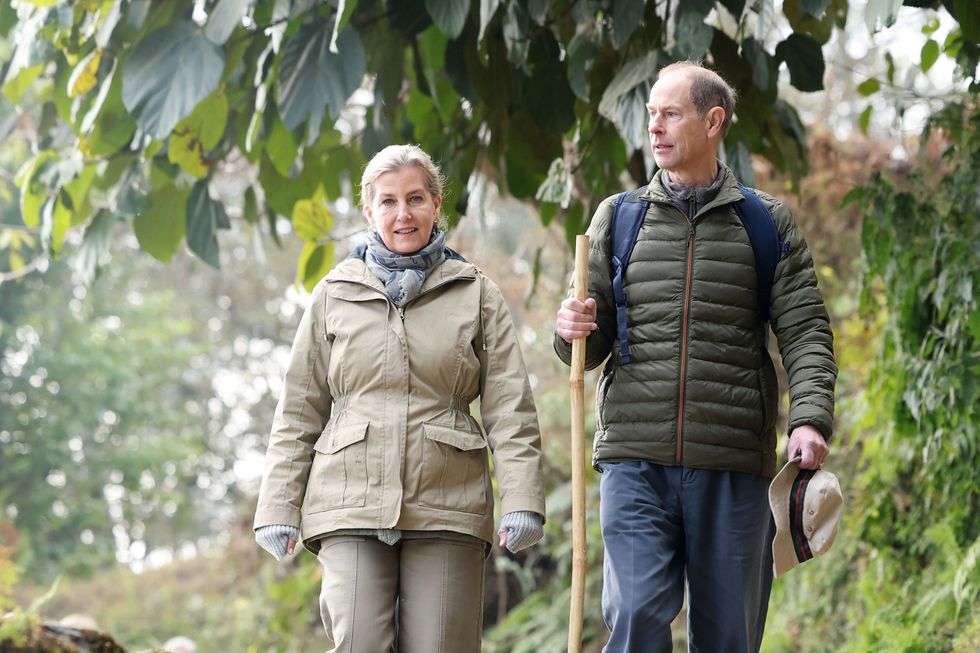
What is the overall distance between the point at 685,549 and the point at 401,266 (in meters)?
1.12

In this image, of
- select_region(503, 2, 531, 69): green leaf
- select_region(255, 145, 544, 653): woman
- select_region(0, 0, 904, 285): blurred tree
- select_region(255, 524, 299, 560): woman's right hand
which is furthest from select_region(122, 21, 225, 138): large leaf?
select_region(255, 524, 299, 560): woman's right hand

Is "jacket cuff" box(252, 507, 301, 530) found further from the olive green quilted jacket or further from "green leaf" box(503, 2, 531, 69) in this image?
"green leaf" box(503, 2, 531, 69)

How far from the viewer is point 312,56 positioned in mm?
4801

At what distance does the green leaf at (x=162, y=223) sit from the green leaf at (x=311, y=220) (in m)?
0.60

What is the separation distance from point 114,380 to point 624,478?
1540cm

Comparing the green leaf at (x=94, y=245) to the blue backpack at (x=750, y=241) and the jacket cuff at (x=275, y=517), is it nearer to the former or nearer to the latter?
the jacket cuff at (x=275, y=517)

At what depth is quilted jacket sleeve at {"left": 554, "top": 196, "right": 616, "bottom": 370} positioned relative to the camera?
371cm

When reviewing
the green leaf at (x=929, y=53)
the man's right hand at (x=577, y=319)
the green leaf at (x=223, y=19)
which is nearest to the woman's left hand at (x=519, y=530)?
the man's right hand at (x=577, y=319)

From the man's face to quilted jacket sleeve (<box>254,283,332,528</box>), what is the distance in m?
1.06

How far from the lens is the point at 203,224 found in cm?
589

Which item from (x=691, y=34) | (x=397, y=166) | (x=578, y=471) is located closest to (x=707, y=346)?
(x=578, y=471)

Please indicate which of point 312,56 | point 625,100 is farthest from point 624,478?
point 312,56

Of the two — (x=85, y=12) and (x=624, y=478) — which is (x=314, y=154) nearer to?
(x=85, y=12)

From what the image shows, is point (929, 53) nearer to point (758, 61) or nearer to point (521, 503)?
point (758, 61)
